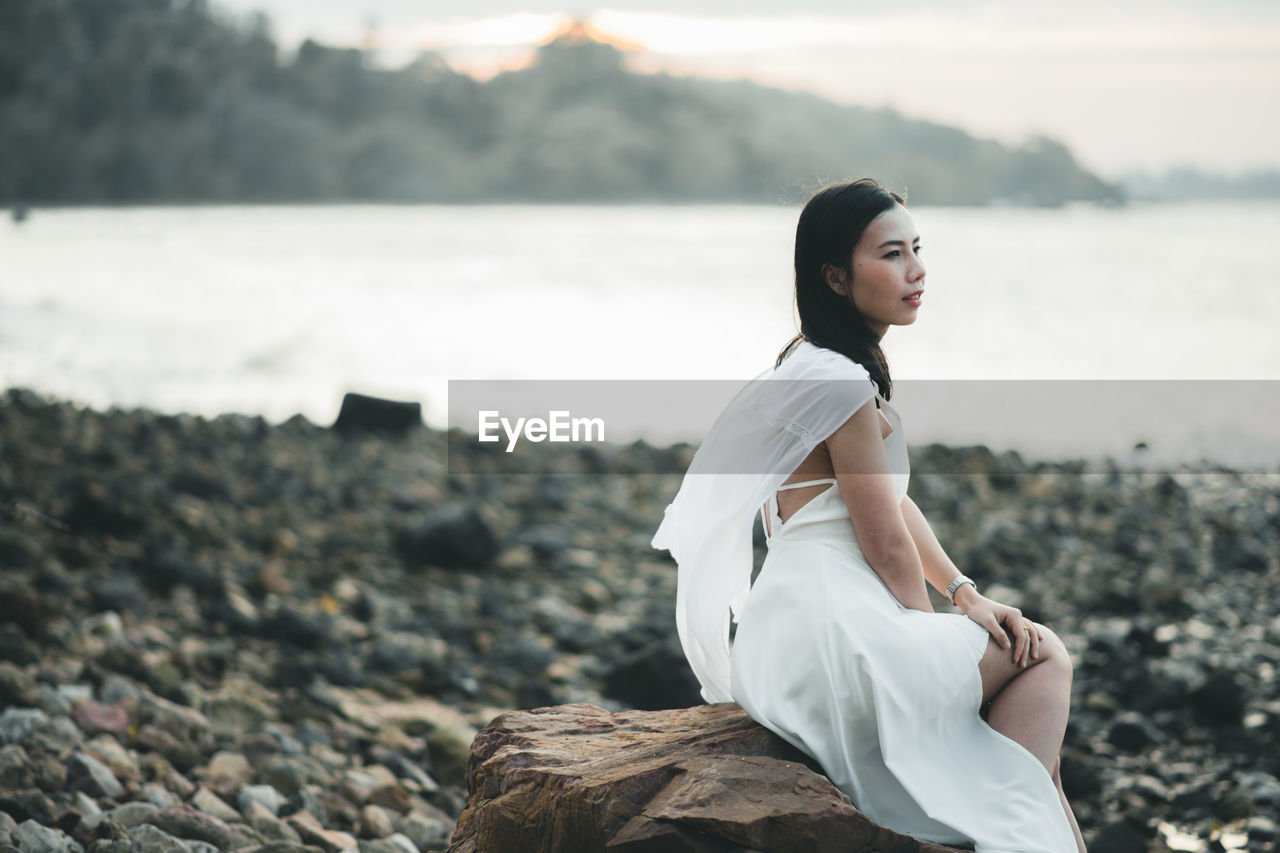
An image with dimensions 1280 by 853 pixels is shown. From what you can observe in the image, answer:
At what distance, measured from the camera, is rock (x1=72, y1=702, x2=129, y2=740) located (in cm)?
503

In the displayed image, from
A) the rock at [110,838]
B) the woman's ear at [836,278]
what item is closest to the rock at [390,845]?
the rock at [110,838]

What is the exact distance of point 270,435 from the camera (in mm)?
13047

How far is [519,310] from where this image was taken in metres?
32.2

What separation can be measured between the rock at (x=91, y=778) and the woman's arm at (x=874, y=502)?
2956 millimetres

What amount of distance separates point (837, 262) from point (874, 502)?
69 cm

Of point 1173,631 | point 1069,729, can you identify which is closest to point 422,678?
point 1069,729

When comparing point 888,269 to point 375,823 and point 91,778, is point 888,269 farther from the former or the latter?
point 91,778

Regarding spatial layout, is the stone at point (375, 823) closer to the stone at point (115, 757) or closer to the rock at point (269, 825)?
the rock at point (269, 825)

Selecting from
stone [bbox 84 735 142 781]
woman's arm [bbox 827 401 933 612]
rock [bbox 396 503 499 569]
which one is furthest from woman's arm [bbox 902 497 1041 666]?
rock [bbox 396 503 499 569]

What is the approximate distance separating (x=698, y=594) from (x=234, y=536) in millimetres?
5985

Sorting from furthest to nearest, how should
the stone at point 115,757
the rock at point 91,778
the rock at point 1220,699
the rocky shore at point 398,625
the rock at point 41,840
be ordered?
1. the rock at point 1220,699
2. the rocky shore at point 398,625
3. the stone at point 115,757
4. the rock at point 91,778
5. the rock at point 41,840

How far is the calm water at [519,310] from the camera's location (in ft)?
68.8

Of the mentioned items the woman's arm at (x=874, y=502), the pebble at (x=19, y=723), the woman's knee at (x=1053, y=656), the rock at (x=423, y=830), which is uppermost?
the woman's arm at (x=874, y=502)

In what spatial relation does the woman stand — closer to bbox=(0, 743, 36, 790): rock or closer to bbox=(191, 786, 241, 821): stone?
bbox=(191, 786, 241, 821): stone
